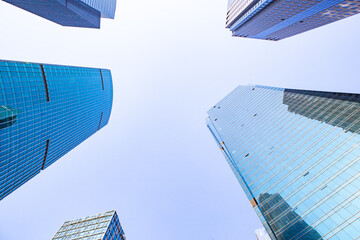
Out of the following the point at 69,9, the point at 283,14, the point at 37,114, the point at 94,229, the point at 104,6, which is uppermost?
the point at 104,6

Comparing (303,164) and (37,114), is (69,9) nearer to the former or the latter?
(37,114)

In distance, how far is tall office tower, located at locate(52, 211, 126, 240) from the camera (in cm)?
5488

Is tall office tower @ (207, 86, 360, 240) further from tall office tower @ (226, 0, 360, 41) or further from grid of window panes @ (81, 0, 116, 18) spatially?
grid of window panes @ (81, 0, 116, 18)

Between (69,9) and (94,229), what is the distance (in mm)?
95646

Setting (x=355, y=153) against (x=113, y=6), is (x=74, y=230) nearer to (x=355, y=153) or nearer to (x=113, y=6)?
(x=355, y=153)

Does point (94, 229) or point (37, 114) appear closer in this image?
point (94, 229)

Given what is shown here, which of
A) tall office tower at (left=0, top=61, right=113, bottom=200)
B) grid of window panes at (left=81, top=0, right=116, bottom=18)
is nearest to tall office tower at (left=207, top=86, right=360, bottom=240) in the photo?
tall office tower at (left=0, top=61, right=113, bottom=200)

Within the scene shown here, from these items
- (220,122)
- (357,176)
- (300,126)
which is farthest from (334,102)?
(220,122)

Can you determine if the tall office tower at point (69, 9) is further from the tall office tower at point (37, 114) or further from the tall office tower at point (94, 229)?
the tall office tower at point (94, 229)

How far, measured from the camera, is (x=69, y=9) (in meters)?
91.5

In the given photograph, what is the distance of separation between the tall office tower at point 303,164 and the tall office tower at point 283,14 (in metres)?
31.1

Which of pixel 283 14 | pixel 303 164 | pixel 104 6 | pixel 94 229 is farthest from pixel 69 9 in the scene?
pixel 303 164

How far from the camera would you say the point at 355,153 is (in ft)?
108

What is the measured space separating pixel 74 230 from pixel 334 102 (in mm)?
82047
